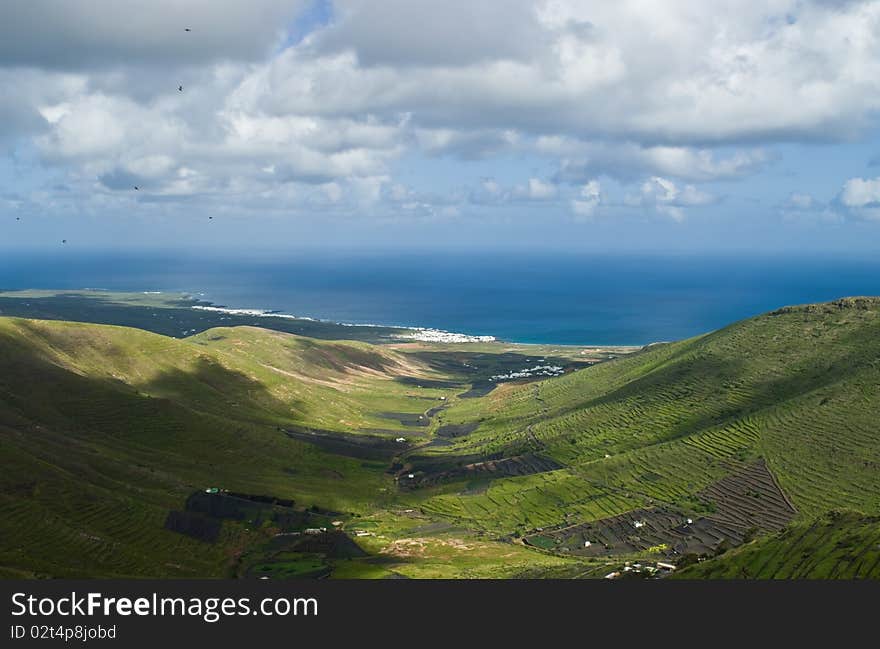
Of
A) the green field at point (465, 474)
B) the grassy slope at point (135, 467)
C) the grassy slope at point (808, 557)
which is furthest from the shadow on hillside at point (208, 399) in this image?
the grassy slope at point (808, 557)

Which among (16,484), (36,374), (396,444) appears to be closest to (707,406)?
(396,444)

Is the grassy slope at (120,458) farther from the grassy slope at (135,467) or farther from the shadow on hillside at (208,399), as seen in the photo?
the shadow on hillside at (208,399)

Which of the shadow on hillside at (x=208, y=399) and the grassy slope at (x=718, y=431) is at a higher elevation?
the shadow on hillside at (x=208, y=399)

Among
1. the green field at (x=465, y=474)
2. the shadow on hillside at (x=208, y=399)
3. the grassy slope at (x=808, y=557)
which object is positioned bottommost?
the grassy slope at (x=808, y=557)

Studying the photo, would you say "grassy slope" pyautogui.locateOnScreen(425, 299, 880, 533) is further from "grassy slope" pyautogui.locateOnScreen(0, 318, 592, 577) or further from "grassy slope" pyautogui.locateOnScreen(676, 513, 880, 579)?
"grassy slope" pyautogui.locateOnScreen(676, 513, 880, 579)

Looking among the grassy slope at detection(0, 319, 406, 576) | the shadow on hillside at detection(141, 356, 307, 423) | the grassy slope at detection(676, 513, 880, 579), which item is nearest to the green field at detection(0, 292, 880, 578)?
the grassy slope at detection(676, 513, 880, 579)

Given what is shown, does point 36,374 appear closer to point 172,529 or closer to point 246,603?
point 172,529

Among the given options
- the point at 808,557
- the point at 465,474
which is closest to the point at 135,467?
the point at 465,474

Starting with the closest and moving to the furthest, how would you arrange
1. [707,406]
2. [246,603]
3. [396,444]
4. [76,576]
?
1. [246,603]
2. [76,576]
3. [707,406]
4. [396,444]
